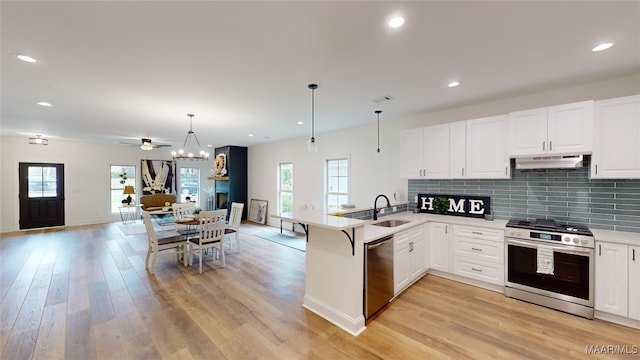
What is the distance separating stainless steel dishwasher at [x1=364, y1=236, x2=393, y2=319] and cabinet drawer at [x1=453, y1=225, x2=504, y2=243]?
4.32 ft

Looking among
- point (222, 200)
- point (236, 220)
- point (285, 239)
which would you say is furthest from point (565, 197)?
point (222, 200)

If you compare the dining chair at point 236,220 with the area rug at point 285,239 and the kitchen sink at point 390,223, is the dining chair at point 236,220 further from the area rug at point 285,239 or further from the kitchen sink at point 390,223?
the kitchen sink at point 390,223

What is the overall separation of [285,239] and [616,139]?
576 cm

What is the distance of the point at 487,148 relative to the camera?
3596 millimetres

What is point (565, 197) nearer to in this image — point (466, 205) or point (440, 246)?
point (466, 205)

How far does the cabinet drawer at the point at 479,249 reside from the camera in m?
3.29

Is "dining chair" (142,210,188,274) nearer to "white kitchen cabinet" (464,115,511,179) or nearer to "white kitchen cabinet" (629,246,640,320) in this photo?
"white kitchen cabinet" (464,115,511,179)

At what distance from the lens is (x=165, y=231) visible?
6.86 meters

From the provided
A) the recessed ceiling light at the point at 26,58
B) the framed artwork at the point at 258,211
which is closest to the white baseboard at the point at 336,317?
the recessed ceiling light at the point at 26,58

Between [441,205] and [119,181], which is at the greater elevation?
[119,181]

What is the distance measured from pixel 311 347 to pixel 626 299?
10.7ft

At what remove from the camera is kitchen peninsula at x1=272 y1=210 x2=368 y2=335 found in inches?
99.7

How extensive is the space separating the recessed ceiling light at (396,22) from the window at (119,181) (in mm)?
10195

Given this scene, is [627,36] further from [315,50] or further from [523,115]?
[315,50]
